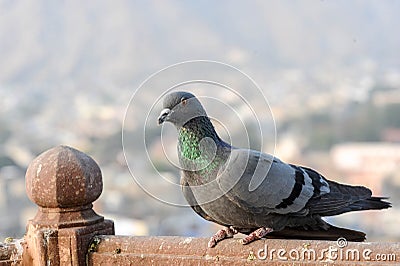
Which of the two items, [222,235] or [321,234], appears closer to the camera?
[222,235]

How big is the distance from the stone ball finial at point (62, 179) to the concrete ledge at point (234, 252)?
219mm

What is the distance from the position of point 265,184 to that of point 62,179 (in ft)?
2.83

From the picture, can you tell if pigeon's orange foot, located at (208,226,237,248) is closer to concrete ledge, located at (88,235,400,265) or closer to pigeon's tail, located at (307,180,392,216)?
concrete ledge, located at (88,235,400,265)

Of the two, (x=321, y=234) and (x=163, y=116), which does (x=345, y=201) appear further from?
(x=163, y=116)

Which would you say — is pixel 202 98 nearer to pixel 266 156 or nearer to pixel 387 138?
pixel 266 156

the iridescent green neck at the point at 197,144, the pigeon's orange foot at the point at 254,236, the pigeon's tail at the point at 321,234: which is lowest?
the pigeon's orange foot at the point at 254,236

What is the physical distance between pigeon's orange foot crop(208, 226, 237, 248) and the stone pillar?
0.53 meters

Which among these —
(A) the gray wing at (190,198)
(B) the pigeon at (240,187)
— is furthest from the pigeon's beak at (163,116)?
(A) the gray wing at (190,198)

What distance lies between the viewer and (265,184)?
103 inches

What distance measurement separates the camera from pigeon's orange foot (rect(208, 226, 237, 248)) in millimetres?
2480

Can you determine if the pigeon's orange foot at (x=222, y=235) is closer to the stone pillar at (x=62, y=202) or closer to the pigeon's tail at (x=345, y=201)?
the pigeon's tail at (x=345, y=201)

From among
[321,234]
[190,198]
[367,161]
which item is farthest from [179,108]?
[367,161]

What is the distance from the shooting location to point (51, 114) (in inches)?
1025

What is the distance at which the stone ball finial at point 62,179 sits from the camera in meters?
2.55
